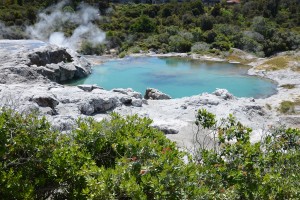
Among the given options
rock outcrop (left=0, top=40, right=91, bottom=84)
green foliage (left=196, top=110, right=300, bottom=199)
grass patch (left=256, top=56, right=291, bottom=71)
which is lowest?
grass patch (left=256, top=56, right=291, bottom=71)

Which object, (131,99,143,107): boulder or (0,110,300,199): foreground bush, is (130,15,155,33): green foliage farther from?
(0,110,300,199): foreground bush

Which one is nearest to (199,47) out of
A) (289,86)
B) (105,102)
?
(289,86)

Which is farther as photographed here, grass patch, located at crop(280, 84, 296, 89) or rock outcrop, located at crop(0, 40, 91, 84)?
grass patch, located at crop(280, 84, 296, 89)

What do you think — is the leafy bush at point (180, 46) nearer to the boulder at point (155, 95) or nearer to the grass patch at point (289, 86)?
the grass patch at point (289, 86)

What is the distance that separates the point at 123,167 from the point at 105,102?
23763 mm

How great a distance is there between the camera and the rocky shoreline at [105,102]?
26547 mm

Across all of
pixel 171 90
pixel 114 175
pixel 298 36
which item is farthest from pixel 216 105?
pixel 298 36

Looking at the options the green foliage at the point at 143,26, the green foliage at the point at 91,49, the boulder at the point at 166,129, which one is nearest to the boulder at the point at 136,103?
the boulder at the point at 166,129

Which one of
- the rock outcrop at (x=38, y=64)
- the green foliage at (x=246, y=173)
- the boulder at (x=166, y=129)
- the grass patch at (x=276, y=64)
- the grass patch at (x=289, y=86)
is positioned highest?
the green foliage at (x=246, y=173)

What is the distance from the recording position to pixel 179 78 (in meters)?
49.8

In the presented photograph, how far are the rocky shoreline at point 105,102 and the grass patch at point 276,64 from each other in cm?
731

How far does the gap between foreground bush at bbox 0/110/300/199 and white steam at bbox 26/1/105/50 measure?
2647 inches

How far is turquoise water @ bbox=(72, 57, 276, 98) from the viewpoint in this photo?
1747 inches

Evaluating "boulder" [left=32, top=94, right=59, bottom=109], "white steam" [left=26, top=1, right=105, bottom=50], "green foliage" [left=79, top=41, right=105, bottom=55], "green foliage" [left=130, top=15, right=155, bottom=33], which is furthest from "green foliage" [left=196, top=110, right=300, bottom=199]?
"green foliage" [left=130, top=15, right=155, bottom=33]
